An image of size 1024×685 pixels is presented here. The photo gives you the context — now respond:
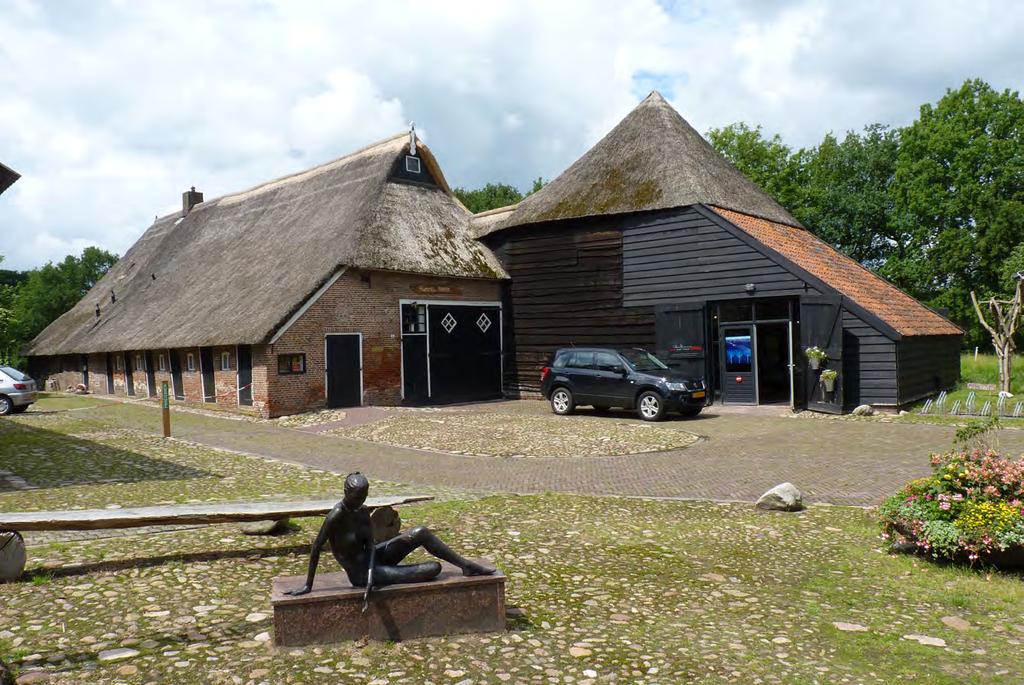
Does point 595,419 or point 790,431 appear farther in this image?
point 595,419

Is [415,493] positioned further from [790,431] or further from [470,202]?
[470,202]

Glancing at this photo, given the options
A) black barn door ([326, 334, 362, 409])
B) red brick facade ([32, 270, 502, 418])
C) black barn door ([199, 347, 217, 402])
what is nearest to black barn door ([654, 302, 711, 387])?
red brick facade ([32, 270, 502, 418])

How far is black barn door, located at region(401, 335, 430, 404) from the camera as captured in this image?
22.9m

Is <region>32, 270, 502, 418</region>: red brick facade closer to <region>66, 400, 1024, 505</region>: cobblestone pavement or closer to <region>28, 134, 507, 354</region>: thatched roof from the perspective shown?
<region>28, 134, 507, 354</region>: thatched roof

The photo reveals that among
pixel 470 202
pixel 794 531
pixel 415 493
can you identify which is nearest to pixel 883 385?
pixel 794 531

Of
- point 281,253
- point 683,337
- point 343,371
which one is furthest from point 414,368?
point 683,337

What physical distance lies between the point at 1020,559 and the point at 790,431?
30.0 feet

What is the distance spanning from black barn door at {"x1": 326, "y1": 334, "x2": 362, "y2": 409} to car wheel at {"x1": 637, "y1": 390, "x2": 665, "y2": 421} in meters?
8.32

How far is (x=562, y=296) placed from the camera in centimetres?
2364

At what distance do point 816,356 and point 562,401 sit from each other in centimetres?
616

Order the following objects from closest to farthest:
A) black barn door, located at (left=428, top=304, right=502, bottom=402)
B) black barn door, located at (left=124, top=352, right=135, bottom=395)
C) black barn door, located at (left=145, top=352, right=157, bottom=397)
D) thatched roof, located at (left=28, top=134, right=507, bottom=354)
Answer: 1. thatched roof, located at (left=28, top=134, right=507, bottom=354)
2. black barn door, located at (left=428, top=304, right=502, bottom=402)
3. black barn door, located at (left=145, top=352, right=157, bottom=397)
4. black barn door, located at (left=124, top=352, right=135, bottom=395)

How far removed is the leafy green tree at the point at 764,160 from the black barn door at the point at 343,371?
34247mm

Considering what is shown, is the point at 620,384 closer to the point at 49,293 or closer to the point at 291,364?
the point at 291,364

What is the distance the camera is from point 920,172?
138ft
